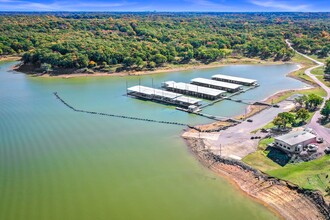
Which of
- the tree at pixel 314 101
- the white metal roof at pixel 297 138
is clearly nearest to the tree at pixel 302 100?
the tree at pixel 314 101

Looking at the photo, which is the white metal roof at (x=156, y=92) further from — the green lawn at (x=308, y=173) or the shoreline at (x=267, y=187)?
the green lawn at (x=308, y=173)

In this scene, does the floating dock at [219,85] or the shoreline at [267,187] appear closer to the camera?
the shoreline at [267,187]

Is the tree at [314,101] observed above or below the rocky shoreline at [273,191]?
above

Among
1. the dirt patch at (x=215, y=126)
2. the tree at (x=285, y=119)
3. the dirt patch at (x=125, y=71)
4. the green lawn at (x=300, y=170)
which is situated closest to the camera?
the green lawn at (x=300, y=170)

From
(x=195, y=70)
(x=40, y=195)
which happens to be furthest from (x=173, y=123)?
(x=195, y=70)

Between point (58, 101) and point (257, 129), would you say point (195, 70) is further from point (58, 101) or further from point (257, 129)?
point (257, 129)

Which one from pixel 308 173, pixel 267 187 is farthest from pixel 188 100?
A: pixel 308 173

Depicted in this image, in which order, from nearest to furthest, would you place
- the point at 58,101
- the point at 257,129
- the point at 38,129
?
the point at 257,129 → the point at 38,129 → the point at 58,101

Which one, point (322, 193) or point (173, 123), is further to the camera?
point (173, 123)
